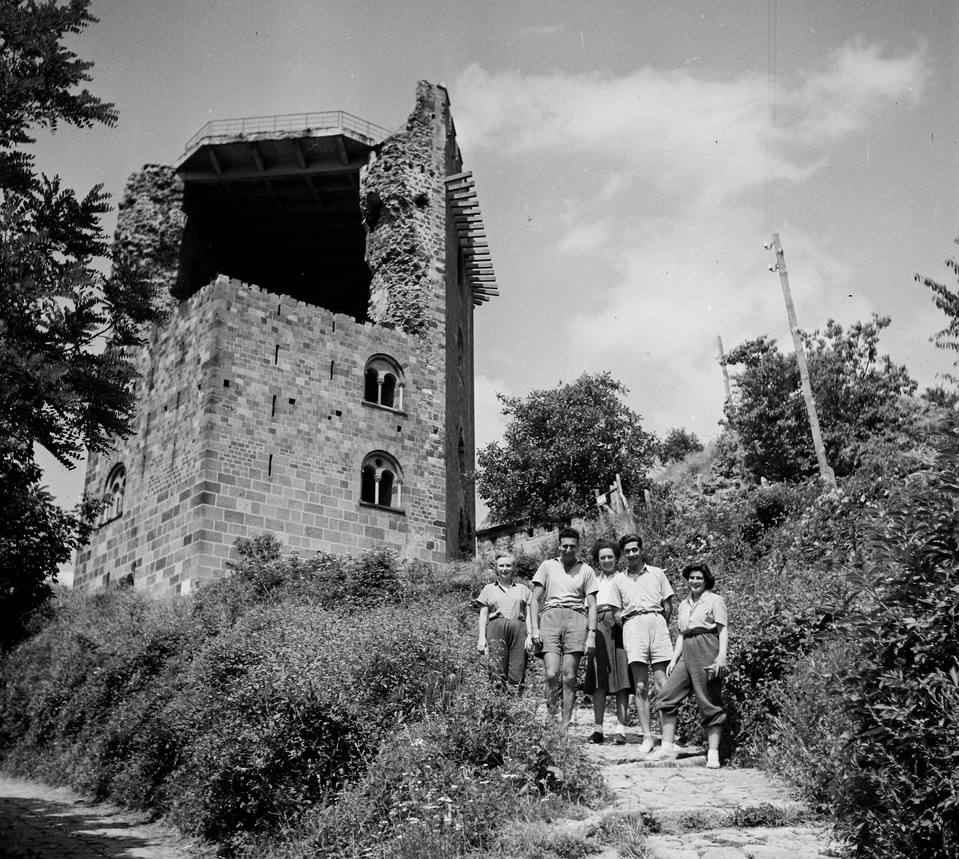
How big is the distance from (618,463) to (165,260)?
16.1 m

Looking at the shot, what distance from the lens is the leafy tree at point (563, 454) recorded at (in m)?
31.9

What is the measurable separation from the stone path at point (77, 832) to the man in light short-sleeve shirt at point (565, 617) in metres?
3.56

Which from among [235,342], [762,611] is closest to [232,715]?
[762,611]

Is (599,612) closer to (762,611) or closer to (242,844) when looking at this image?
(762,611)

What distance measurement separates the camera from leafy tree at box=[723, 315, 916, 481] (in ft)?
92.2

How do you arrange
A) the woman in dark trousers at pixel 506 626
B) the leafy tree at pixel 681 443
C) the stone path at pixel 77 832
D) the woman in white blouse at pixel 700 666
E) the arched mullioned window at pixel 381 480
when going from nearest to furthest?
the woman in white blouse at pixel 700 666 → the stone path at pixel 77 832 → the woman in dark trousers at pixel 506 626 → the arched mullioned window at pixel 381 480 → the leafy tree at pixel 681 443

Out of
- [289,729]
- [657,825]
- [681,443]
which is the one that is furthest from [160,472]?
[681,443]

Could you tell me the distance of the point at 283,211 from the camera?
93.6 feet

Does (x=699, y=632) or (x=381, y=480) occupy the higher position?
(x=381, y=480)

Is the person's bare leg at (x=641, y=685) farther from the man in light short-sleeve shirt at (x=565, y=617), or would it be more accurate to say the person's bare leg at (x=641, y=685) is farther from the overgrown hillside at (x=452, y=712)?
the overgrown hillside at (x=452, y=712)

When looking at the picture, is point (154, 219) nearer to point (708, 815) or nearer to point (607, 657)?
point (607, 657)

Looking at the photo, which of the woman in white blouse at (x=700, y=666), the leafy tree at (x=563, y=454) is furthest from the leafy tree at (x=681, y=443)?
the woman in white blouse at (x=700, y=666)

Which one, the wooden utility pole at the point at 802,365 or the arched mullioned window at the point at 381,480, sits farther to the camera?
the wooden utility pole at the point at 802,365

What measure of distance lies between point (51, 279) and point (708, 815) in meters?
5.94
